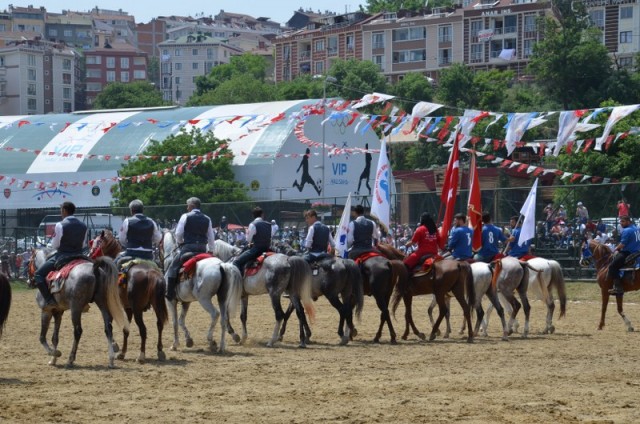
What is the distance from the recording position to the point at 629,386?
558 inches

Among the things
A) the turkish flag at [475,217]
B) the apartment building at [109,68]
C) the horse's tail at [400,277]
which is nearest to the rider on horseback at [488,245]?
the turkish flag at [475,217]

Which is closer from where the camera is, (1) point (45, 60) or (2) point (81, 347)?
(2) point (81, 347)

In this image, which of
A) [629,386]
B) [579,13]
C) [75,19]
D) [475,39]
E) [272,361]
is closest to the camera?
[629,386]

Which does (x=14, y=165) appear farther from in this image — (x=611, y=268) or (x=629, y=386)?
(x=629, y=386)

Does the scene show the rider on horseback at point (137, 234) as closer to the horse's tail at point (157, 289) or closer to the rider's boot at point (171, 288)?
the horse's tail at point (157, 289)

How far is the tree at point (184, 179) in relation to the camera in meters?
63.1

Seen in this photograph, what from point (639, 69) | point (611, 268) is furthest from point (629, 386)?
point (639, 69)

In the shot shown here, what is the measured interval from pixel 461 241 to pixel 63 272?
7.46 metres

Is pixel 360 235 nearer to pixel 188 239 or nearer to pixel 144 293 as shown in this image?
pixel 188 239

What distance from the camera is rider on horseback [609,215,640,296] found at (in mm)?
22609

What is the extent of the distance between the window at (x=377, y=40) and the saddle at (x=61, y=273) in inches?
4281

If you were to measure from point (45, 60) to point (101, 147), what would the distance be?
90030mm

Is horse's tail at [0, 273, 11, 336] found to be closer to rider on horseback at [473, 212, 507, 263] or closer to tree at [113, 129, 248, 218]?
rider on horseback at [473, 212, 507, 263]

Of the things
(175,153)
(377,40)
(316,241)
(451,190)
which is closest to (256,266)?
(316,241)
